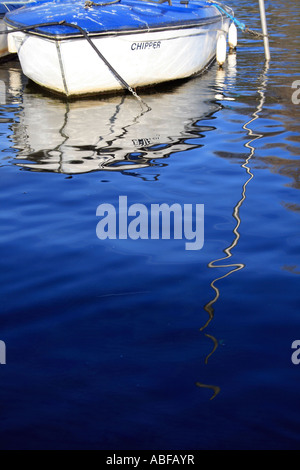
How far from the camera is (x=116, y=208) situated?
20.3ft

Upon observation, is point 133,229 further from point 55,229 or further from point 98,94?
point 98,94

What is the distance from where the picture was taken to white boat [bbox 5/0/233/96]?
1010 cm

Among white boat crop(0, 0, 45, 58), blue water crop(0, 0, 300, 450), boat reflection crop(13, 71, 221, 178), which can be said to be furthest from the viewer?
white boat crop(0, 0, 45, 58)

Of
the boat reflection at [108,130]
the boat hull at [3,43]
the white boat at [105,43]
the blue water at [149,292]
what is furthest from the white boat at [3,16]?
the blue water at [149,292]

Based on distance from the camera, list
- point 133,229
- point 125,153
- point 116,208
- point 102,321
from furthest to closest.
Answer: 1. point 125,153
2. point 116,208
3. point 133,229
4. point 102,321

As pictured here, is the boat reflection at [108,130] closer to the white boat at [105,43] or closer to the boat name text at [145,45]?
the white boat at [105,43]

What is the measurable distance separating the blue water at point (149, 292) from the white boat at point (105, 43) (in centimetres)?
159

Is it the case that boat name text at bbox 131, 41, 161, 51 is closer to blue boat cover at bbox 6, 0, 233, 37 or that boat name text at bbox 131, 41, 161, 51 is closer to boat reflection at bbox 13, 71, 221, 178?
blue boat cover at bbox 6, 0, 233, 37

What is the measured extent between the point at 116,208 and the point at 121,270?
4.31ft

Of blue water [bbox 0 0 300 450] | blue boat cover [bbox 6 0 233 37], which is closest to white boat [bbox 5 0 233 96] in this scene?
blue boat cover [bbox 6 0 233 37]

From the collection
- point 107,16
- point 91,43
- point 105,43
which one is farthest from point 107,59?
point 107,16

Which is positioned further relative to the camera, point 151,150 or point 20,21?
point 20,21

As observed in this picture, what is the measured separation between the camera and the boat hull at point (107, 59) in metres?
10.2

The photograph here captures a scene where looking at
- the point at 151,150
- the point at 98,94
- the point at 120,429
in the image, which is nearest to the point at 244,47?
the point at 98,94
